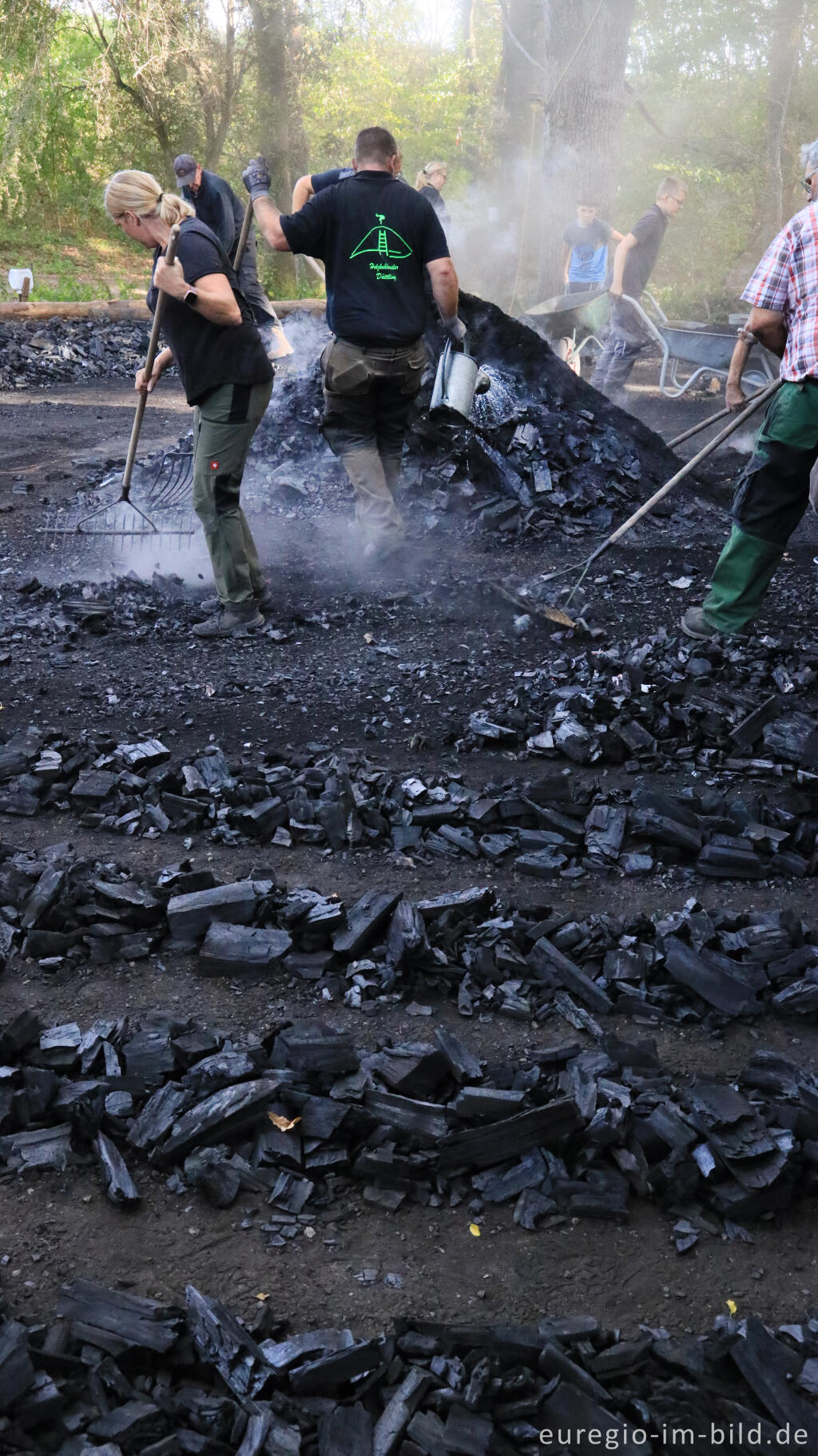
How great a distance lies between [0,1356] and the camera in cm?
199

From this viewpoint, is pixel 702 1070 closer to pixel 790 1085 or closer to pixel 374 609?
pixel 790 1085

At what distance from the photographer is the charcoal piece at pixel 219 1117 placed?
2516 millimetres

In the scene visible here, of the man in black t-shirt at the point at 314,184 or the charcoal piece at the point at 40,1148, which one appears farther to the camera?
the man in black t-shirt at the point at 314,184

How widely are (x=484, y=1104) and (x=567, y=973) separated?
0.65 meters

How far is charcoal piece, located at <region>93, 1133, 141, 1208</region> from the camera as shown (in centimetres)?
242

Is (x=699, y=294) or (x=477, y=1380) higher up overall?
(x=699, y=294)

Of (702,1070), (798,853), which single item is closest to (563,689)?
(798,853)

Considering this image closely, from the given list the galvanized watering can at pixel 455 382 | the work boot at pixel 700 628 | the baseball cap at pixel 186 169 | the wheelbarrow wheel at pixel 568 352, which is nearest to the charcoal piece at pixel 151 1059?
the work boot at pixel 700 628

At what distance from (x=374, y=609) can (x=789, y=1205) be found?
4.08 metres

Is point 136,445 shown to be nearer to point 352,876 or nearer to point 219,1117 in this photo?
point 352,876

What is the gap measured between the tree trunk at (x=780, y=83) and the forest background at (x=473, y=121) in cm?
3

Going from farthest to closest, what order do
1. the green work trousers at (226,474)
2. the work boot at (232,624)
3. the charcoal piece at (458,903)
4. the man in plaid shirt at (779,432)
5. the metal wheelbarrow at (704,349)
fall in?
the metal wheelbarrow at (704,349), the work boot at (232,624), the green work trousers at (226,474), the man in plaid shirt at (779,432), the charcoal piece at (458,903)

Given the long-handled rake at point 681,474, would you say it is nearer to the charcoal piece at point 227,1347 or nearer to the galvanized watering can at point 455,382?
the galvanized watering can at point 455,382

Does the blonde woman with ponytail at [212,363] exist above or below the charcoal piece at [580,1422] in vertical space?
above
